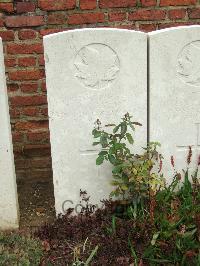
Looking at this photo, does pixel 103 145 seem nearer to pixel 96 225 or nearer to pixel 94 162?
pixel 94 162

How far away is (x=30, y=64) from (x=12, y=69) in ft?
0.51

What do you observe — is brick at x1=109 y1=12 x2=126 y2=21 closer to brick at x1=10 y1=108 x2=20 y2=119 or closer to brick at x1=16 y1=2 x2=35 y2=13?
brick at x1=16 y1=2 x2=35 y2=13

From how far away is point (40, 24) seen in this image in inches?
138

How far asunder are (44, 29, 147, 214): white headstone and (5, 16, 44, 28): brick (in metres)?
0.88

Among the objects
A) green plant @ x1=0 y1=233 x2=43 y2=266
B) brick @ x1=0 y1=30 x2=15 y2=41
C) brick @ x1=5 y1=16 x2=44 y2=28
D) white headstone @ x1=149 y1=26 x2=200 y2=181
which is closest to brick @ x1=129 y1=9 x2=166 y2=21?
brick @ x1=5 y1=16 x2=44 y2=28

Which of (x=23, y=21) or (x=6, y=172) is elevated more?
(x=23, y=21)

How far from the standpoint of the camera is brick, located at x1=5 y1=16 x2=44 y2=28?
137 inches

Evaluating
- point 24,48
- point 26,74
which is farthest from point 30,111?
point 24,48

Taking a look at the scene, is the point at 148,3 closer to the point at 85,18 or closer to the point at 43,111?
the point at 85,18

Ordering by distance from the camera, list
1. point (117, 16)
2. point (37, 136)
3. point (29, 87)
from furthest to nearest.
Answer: point (37, 136), point (29, 87), point (117, 16)

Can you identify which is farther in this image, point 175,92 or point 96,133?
point 175,92

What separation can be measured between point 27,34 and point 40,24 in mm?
133

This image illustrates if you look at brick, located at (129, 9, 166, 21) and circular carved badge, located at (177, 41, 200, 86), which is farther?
brick, located at (129, 9, 166, 21)

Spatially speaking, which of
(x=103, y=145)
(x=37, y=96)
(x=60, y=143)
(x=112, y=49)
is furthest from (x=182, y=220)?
(x=37, y=96)
